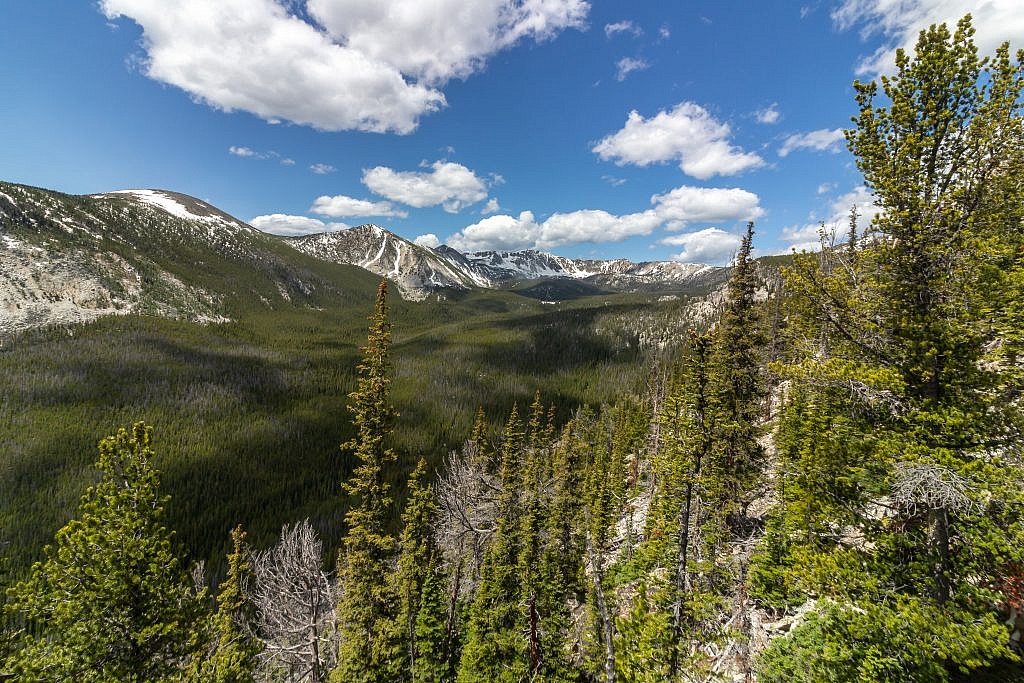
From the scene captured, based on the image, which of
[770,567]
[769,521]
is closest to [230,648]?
[770,567]

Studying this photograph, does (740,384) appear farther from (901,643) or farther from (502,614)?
(502,614)

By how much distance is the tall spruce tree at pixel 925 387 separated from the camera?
7141 mm

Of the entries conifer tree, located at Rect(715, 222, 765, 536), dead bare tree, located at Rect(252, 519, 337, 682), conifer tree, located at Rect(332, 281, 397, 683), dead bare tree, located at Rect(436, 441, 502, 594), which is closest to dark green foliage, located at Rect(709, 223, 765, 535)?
conifer tree, located at Rect(715, 222, 765, 536)

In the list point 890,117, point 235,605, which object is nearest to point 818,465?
point 890,117

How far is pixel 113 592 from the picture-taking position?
1080 centimetres

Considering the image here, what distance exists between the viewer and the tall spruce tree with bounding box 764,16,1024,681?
7141 millimetres

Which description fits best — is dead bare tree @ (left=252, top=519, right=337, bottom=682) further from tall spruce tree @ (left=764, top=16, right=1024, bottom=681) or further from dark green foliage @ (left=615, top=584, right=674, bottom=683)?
tall spruce tree @ (left=764, top=16, right=1024, bottom=681)

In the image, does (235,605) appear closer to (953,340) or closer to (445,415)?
(953,340)

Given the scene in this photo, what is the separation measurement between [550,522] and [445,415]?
399ft

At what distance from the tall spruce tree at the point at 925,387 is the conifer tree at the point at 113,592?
18.1 m

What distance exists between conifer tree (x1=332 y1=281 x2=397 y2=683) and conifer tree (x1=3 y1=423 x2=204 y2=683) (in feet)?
21.0

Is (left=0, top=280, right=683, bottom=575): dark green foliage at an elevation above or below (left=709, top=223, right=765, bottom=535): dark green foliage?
below

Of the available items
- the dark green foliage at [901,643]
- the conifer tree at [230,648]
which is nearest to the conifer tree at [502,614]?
the conifer tree at [230,648]

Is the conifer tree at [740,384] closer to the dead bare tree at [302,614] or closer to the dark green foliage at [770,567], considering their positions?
the dark green foliage at [770,567]
